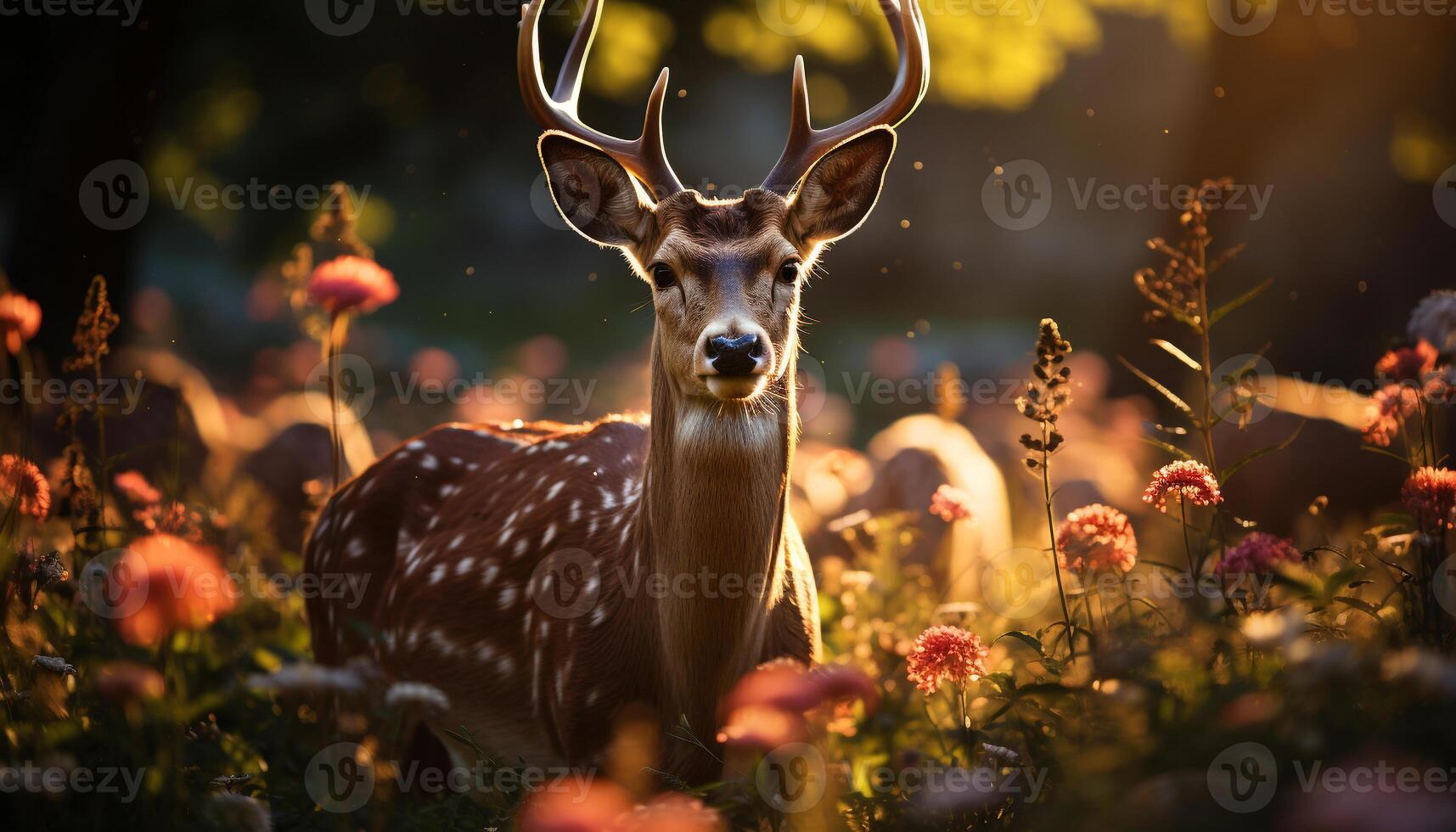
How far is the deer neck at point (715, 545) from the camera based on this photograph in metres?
3.71

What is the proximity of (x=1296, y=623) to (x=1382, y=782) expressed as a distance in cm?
29

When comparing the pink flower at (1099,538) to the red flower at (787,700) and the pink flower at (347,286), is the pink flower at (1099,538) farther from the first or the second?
the pink flower at (347,286)

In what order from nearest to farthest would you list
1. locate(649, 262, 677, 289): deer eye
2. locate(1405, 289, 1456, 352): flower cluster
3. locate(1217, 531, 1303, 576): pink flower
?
locate(1217, 531, 1303, 576): pink flower, locate(1405, 289, 1456, 352): flower cluster, locate(649, 262, 677, 289): deer eye

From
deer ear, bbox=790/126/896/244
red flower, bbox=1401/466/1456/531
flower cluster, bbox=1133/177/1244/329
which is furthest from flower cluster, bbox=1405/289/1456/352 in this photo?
deer ear, bbox=790/126/896/244

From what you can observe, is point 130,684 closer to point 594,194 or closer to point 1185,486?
point 594,194

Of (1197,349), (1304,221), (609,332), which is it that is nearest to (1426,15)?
(1304,221)

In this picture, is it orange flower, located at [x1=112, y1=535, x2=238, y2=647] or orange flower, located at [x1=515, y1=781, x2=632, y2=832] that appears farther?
orange flower, located at [x1=112, y1=535, x2=238, y2=647]

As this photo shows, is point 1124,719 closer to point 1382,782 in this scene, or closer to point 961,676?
point 1382,782

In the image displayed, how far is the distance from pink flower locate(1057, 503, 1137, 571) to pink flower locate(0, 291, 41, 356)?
3355mm

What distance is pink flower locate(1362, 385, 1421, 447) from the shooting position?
3494 millimetres

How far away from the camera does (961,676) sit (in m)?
3.22

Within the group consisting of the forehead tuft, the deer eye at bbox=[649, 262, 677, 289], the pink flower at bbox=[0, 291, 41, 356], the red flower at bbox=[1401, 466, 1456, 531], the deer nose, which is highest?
the forehead tuft

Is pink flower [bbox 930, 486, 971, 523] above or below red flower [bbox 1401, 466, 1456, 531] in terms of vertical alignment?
below

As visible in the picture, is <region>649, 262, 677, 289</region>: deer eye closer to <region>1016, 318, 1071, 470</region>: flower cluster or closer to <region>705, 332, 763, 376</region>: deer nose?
<region>705, 332, 763, 376</region>: deer nose
